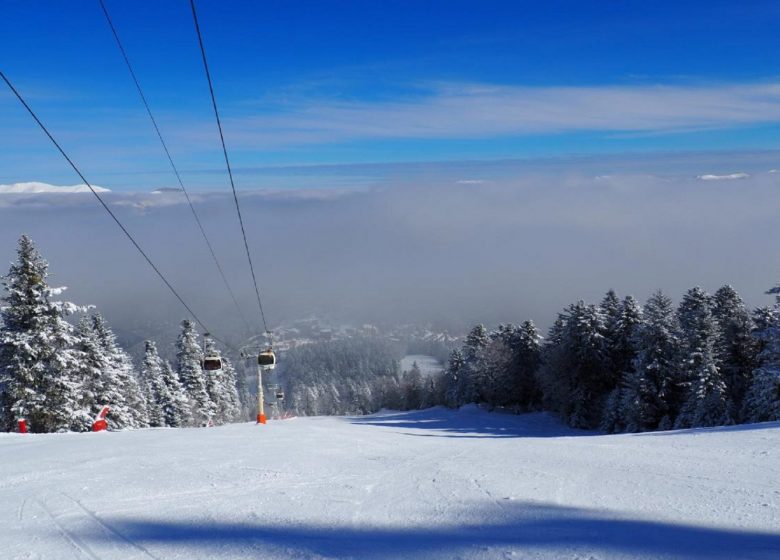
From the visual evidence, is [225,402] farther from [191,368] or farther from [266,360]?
[266,360]

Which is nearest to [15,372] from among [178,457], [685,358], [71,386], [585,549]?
[71,386]

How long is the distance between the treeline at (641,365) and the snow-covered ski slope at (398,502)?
26059 millimetres

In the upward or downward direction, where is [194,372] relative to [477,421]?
upward

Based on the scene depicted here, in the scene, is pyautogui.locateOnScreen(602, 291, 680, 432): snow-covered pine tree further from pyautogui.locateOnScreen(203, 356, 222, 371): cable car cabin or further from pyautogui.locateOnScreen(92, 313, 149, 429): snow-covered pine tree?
pyautogui.locateOnScreen(92, 313, 149, 429): snow-covered pine tree

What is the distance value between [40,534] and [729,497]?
737 centimetres

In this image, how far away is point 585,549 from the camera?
531 centimetres

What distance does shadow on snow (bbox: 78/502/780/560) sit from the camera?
5.32 metres

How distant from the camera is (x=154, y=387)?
5169 centimetres

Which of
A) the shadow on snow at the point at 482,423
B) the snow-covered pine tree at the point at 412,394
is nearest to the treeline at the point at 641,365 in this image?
the shadow on snow at the point at 482,423

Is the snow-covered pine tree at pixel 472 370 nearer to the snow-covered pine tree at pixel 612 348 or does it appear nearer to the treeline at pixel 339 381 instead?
the snow-covered pine tree at pixel 612 348

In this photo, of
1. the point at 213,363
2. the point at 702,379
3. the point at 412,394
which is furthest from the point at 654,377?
the point at 412,394

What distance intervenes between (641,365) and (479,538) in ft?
123

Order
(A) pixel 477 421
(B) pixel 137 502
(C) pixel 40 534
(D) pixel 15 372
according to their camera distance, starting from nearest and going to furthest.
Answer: (C) pixel 40 534
(B) pixel 137 502
(D) pixel 15 372
(A) pixel 477 421

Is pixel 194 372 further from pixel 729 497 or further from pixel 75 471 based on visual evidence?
pixel 729 497
